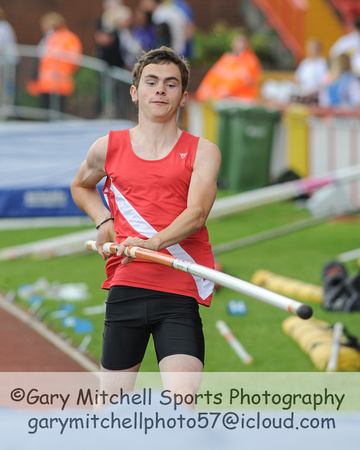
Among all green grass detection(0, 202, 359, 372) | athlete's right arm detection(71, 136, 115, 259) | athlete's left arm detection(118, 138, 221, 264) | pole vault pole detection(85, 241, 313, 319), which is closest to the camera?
pole vault pole detection(85, 241, 313, 319)

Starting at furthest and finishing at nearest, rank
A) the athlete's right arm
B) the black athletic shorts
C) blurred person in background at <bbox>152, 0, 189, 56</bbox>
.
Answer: blurred person in background at <bbox>152, 0, 189, 56</bbox> → the athlete's right arm → the black athletic shorts

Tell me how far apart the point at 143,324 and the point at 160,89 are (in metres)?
1.08

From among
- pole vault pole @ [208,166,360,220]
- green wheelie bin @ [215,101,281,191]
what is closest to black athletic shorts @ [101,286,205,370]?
pole vault pole @ [208,166,360,220]

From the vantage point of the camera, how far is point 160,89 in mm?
4348

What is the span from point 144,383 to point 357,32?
43.8 feet

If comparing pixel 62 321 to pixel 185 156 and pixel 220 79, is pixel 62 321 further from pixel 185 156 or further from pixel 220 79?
pixel 220 79

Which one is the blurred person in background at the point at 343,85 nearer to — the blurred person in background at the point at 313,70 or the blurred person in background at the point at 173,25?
the blurred person in background at the point at 313,70

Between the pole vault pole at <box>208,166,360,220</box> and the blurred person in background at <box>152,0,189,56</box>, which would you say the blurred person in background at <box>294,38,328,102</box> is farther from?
the pole vault pole at <box>208,166,360,220</box>

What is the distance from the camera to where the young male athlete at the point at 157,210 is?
4.33 metres

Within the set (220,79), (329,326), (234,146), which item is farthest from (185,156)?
(220,79)

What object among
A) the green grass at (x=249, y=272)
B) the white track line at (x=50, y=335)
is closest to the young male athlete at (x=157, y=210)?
the white track line at (x=50, y=335)

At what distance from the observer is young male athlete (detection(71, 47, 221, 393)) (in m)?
4.33

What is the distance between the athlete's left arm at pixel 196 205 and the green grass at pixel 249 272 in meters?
2.94

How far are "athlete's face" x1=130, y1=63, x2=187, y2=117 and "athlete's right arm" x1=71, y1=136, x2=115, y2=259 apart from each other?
11.5 inches
